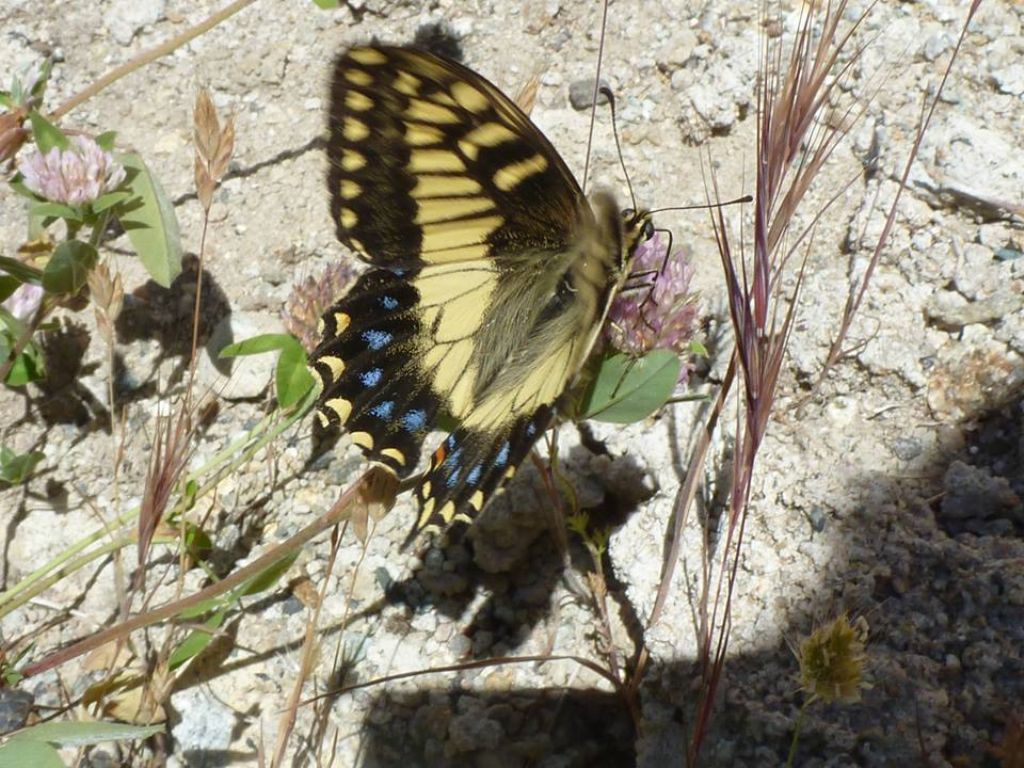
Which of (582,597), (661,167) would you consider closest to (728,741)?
(582,597)

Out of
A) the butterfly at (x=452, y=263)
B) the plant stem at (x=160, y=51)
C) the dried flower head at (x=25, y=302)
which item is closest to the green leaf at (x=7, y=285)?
the dried flower head at (x=25, y=302)

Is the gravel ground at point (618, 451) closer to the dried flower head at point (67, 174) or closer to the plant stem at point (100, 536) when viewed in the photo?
the plant stem at point (100, 536)

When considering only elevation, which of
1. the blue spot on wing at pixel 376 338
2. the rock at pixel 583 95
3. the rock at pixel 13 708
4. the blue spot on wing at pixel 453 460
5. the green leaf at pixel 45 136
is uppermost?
the green leaf at pixel 45 136

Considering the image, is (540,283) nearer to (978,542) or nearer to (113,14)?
(978,542)

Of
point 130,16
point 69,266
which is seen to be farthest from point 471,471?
point 130,16

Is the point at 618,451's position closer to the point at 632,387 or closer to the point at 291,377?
the point at 632,387

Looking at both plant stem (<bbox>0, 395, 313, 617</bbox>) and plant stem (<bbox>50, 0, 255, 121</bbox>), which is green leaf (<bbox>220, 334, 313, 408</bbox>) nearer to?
plant stem (<bbox>0, 395, 313, 617</bbox>)

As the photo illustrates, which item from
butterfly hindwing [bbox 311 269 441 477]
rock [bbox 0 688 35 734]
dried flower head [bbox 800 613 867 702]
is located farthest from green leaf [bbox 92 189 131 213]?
dried flower head [bbox 800 613 867 702]
